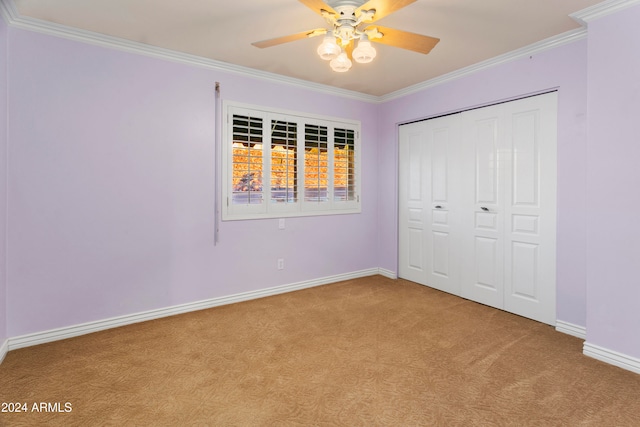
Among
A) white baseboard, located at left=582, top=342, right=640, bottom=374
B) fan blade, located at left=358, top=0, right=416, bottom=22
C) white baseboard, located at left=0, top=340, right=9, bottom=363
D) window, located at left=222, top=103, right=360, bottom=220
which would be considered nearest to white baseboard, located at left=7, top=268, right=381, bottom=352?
white baseboard, located at left=0, top=340, right=9, bottom=363

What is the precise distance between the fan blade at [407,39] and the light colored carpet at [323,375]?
219cm

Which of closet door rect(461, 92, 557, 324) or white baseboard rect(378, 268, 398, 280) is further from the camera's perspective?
white baseboard rect(378, 268, 398, 280)

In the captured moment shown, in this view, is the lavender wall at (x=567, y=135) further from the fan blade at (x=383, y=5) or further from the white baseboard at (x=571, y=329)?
the fan blade at (x=383, y=5)

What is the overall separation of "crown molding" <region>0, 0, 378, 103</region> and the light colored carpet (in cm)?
250

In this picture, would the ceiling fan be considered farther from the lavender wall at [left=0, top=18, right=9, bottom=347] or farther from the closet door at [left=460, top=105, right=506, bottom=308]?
the lavender wall at [left=0, top=18, right=9, bottom=347]

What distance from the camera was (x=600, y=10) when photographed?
7.98 feet

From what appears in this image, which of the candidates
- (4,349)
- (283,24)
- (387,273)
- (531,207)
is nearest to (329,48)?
(283,24)

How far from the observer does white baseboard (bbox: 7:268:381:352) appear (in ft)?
8.87

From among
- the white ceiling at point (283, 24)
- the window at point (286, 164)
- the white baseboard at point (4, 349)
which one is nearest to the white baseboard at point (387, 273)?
the window at point (286, 164)

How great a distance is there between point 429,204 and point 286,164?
1.86 m

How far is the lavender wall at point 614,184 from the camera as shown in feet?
7.63

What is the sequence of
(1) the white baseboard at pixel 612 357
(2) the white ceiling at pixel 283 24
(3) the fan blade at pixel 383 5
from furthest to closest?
1. (2) the white ceiling at pixel 283 24
2. (1) the white baseboard at pixel 612 357
3. (3) the fan blade at pixel 383 5

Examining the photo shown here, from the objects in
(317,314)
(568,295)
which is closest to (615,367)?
(568,295)

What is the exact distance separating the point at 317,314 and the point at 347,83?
109 inches
